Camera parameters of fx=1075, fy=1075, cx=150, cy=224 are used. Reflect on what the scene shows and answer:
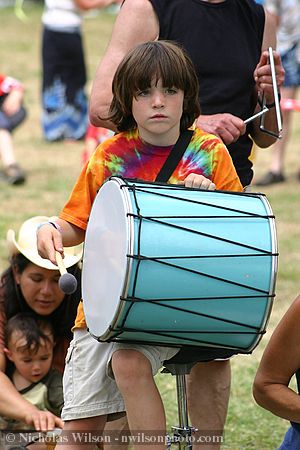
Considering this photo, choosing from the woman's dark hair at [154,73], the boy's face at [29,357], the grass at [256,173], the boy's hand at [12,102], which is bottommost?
the grass at [256,173]

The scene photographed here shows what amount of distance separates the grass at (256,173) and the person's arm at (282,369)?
132cm

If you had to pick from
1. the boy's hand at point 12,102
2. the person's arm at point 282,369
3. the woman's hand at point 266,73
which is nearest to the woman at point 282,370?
the person's arm at point 282,369

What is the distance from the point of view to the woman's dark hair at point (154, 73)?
10.0 ft

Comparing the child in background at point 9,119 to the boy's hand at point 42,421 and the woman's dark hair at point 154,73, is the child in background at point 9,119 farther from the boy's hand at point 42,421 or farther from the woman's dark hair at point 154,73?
the woman's dark hair at point 154,73

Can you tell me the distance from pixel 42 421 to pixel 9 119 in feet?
19.5

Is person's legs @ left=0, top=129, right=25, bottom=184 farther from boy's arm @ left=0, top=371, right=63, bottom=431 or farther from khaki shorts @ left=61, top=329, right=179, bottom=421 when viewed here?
khaki shorts @ left=61, top=329, right=179, bottom=421

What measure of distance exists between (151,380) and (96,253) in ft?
1.25

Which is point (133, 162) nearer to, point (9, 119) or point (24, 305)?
point (24, 305)

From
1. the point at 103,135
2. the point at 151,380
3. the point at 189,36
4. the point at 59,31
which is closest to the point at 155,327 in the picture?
the point at 151,380

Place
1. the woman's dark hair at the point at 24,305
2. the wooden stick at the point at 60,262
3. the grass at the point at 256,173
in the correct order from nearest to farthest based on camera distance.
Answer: the wooden stick at the point at 60,262, the woman's dark hair at the point at 24,305, the grass at the point at 256,173

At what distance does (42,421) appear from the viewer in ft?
12.8

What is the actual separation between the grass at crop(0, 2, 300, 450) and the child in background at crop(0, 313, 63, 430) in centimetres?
54

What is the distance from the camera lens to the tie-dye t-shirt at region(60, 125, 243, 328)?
314 cm

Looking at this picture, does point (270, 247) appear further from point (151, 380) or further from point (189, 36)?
point (189, 36)
